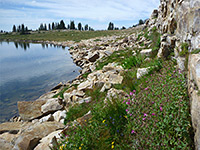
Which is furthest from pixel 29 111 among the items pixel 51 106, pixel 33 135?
pixel 33 135

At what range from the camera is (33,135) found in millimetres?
4969

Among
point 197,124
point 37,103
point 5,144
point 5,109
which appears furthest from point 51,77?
point 197,124

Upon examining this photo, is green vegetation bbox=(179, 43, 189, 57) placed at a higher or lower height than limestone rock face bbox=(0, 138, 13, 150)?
higher

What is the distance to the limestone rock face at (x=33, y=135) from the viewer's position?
4556 mm

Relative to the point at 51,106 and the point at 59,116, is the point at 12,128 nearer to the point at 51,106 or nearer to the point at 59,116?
the point at 51,106

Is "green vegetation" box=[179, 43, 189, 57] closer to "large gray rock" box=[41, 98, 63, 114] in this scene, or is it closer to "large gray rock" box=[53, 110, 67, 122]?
"large gray rock" box=[53, 110, 67, 122]

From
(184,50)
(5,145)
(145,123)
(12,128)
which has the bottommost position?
(12,128)

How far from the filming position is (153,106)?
383 centimetres

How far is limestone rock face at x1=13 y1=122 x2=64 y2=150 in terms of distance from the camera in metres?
4.56

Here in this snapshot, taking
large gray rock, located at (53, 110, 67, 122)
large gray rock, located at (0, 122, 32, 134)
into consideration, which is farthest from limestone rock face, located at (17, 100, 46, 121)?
large gray rock, located at (53, 110, 67, 122)

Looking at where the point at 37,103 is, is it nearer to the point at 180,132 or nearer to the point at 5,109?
the point at 5,109

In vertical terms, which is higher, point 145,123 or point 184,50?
point 184,50

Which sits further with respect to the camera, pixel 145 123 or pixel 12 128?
pixel 12 128

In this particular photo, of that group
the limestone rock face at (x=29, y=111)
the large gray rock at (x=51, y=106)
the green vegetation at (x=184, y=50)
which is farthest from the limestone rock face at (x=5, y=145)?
the green vegetation at (x=184, y=50)
